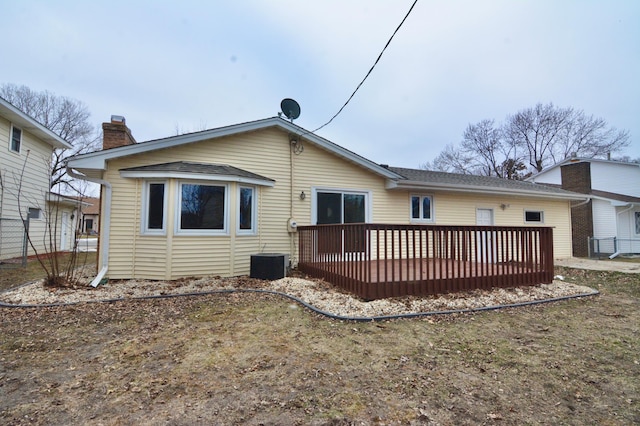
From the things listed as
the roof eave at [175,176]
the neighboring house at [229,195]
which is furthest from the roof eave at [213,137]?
the roof eave at [175,176]

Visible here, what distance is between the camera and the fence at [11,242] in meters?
10.3

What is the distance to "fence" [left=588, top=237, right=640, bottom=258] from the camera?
577 inches

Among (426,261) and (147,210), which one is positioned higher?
(147,210)

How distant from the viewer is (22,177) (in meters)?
11.4

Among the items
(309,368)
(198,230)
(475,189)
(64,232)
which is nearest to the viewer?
(309,368)

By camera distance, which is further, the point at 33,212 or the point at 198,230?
the point at 33,212

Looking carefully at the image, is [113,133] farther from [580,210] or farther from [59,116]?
[59,116]

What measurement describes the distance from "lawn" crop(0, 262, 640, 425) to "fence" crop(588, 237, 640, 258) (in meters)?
13.1

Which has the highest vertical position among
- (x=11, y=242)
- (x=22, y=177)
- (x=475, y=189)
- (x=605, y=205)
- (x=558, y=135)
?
(x=558, y=135)

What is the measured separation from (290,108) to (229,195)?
3444mm

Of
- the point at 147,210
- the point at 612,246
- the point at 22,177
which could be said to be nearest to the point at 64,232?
the point at 22,177

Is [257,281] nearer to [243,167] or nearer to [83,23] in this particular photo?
[243,167]

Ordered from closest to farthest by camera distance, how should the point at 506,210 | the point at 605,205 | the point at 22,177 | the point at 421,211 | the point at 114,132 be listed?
the point at 114,132 → the point at 421,211 → the point at 22,177 → the point at 506,210 → the point at 605,205

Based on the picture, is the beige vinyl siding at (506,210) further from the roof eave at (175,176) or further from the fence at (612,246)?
the roof eave at (175,176)
